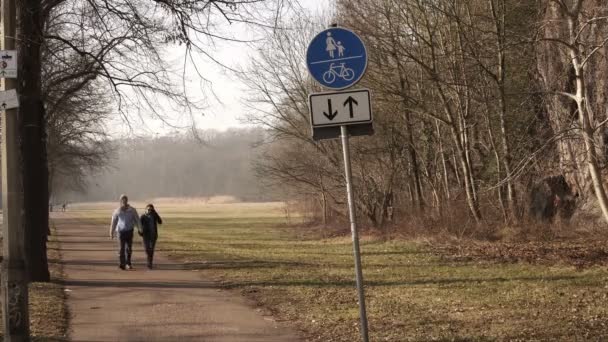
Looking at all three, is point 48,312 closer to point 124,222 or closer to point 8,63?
point 8,63

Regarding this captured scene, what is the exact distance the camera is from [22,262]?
24.4 feet

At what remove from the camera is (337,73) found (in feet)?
21.2

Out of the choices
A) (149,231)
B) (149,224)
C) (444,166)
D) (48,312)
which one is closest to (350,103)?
(48,312)

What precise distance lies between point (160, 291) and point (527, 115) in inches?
468

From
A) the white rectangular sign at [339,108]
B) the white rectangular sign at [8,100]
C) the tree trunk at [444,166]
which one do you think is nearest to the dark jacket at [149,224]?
the white rectangular sign at [8,100]

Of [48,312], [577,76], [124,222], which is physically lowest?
[48,312]

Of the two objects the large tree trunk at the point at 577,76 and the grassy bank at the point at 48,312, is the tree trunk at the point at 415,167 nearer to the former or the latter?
the large tree trunk at the point at 577,76

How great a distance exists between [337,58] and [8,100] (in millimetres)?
3801

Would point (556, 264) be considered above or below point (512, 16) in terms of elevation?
below

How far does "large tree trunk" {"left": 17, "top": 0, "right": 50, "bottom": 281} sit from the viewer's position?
10.9m

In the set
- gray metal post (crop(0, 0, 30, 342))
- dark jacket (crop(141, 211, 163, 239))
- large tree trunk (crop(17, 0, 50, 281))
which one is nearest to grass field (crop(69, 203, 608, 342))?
dark jacket (crop(141, 211, 163, 239))

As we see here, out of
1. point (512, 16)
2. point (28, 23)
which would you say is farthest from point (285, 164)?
point (28, 23)

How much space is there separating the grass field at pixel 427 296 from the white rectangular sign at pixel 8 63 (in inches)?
184

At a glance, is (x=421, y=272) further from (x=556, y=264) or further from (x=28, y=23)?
(x=28, y=23)
